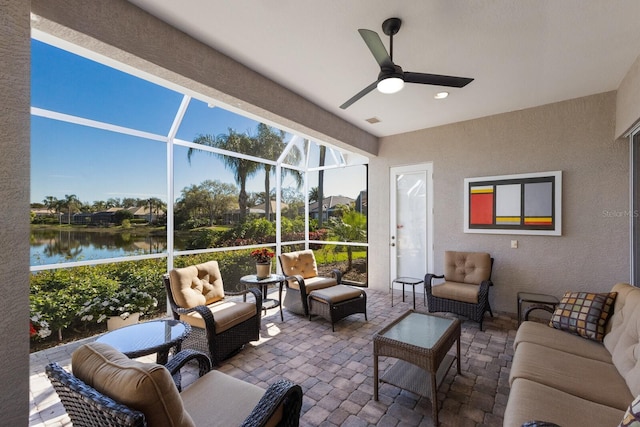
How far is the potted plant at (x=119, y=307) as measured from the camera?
358 centimetres

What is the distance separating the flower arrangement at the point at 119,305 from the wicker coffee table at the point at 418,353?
10.9ft

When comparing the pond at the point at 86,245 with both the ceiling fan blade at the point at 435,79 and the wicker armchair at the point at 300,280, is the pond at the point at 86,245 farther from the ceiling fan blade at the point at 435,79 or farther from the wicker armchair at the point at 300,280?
the ceiling fan blade at the point at 435,79

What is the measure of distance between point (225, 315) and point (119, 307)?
1.80 metres

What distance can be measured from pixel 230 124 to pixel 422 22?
12.0 ft

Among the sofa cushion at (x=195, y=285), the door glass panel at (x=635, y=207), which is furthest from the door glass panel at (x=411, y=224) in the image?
the sofa cushion at (x=195, y=285)

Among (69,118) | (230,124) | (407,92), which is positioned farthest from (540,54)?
(69,118)

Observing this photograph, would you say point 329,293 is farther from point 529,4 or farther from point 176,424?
point 529,4

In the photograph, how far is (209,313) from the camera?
2.87 metres

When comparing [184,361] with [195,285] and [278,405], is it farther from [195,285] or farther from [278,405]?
[195,285]

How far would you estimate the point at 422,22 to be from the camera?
2.39 meters

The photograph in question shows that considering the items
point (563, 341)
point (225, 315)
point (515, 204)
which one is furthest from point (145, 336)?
point (515, 204)

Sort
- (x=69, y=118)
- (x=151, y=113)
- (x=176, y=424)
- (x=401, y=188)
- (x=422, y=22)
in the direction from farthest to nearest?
(x=401, y=188) → (x=151, y=113) → (x=69, y=118) → (x=422, y=22) → (x=176, y=424)

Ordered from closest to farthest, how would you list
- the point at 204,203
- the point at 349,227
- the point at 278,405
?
the point at 278,405 → the point at 204,203 → the point at 349,227

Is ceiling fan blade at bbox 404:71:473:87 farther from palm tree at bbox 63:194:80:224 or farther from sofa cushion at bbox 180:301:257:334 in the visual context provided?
palm tree at bbox 63:194:80:224
